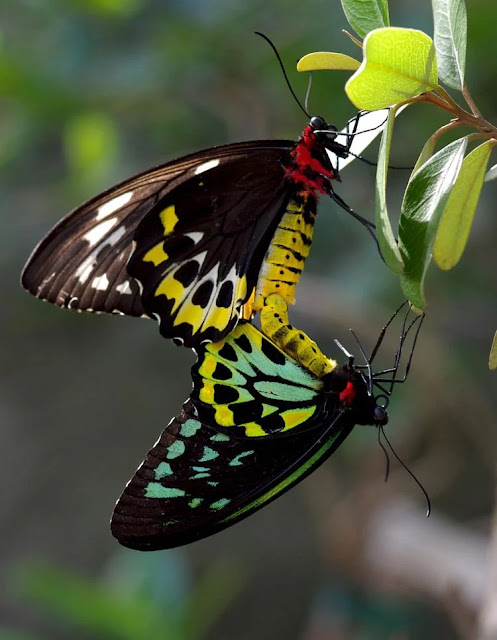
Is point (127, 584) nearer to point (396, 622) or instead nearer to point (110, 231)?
point (396, 622)

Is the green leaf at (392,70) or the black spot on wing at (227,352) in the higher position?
the green leaf at (392,70)

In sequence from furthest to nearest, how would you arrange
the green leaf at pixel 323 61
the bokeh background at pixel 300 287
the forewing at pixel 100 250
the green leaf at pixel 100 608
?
the green leaf at pixel 100 608
the bokeh background at pixel 300 287
the forewing at pixel 100 250
the green leaf at pixel 323 61

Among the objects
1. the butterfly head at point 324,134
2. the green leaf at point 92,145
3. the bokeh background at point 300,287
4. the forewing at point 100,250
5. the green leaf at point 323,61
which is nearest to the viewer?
the green leaf at point 323,61

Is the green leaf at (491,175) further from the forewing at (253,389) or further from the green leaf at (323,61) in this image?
the forewing at (253,389)

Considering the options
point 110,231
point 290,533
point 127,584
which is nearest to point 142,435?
point 290,533

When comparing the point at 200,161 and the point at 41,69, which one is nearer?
the point at 200,161

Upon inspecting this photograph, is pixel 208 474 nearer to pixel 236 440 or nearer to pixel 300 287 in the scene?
pixel 236 440

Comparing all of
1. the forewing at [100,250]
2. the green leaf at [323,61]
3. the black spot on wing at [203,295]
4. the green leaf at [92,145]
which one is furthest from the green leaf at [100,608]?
the green leaf at [323,61]

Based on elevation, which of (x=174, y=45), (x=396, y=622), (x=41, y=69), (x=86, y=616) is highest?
(x=174, y=45)
